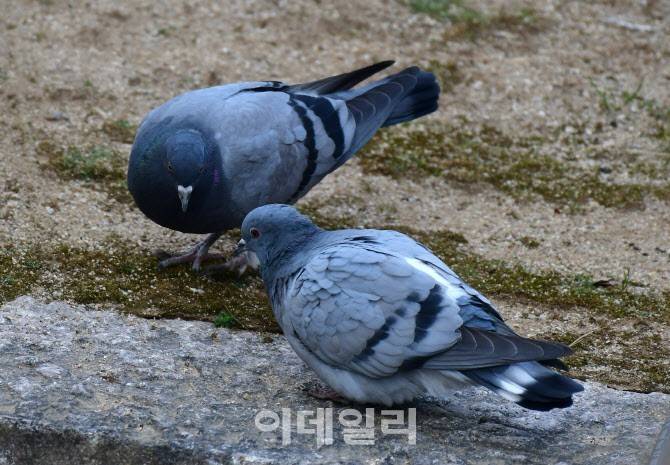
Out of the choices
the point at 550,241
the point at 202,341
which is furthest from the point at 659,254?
the point at 202,341

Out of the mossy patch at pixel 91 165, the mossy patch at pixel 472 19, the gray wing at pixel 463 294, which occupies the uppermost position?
the mossy patch at pixel 472 19

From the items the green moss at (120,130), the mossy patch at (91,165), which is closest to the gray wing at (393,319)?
the mossy patch at (91,165)

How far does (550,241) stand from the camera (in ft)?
21.9

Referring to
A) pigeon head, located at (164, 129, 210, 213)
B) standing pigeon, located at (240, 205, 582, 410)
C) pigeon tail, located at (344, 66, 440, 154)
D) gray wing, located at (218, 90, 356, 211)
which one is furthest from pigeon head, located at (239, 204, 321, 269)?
pigeon tail, located at (344, 66, 440, 154)

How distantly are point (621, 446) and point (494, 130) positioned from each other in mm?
3976

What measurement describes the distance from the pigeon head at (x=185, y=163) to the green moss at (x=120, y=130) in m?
1.76

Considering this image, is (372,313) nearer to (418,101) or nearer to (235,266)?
(235,266)

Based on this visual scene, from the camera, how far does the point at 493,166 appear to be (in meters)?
7.51

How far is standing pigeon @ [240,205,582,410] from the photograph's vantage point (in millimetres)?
4164

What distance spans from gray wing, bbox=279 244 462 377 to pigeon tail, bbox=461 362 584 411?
0.69 ft

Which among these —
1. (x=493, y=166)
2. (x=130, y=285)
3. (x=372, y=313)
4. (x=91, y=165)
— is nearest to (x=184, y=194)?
(x=130, y=285)

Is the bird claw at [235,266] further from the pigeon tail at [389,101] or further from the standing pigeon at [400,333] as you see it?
the standing pigeon at [400,333]

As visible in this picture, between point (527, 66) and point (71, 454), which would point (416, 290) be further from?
point (527, 66)

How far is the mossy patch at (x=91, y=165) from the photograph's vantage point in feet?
21.9
